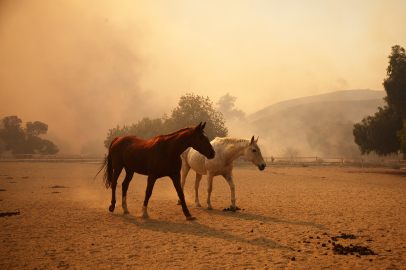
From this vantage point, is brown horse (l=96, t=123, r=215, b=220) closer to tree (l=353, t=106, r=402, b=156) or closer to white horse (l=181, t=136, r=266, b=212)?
white horse (l=181, t=136, r=266, b=212)

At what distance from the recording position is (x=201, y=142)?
8086 mm

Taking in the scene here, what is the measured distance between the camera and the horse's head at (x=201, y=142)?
8.06 m

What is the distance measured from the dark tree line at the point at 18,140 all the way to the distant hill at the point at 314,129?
75.2m

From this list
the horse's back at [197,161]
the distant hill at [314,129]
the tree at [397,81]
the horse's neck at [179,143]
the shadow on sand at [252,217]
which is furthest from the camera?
the distant hill at [314,129]

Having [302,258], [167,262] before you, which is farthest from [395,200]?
[167,262]

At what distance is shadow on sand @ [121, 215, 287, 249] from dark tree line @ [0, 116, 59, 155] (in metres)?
81.8

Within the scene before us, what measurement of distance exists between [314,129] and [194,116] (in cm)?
7232

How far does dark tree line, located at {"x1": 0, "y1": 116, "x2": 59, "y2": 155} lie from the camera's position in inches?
2938

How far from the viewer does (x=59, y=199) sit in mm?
12133

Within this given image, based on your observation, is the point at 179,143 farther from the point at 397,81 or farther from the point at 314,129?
the point at 314,129

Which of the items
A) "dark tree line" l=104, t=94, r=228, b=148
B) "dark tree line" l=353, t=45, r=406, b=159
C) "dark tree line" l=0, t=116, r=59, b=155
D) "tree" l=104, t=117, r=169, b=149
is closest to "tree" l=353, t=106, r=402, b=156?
"dark tree line" l=353, t=45, r=406, b=159

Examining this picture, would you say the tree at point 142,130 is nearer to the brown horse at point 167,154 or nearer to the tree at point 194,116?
the tree at point 194,116

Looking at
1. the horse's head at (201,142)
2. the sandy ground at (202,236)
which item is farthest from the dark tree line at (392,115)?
the horse's head at (201,142)

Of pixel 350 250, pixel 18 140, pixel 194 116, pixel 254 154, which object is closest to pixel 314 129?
pixel 194 116
